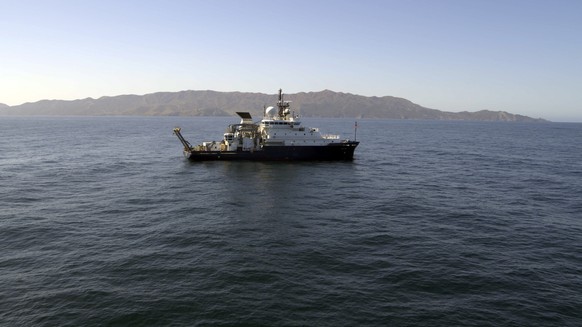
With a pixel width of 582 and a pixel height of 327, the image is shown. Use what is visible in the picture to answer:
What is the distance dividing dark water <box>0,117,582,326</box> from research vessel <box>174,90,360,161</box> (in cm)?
1893

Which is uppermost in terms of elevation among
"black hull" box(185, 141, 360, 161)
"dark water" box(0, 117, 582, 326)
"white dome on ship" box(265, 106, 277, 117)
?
"white dome on ship" box(265, 106, 277, 117)

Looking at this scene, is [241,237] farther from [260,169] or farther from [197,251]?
[260,169]

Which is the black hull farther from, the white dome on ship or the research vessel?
the white dome on ship

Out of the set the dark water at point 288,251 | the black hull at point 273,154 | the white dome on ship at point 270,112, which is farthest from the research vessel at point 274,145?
the dark water at point 288,251

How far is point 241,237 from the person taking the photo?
3681 cm

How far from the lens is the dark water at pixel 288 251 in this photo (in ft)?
77.7

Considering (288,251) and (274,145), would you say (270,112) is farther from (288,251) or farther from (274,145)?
(288,251)

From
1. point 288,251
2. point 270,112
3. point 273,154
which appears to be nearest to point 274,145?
point 273,154

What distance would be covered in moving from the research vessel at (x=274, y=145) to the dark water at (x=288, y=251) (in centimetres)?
1893

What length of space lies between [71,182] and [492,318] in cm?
6250

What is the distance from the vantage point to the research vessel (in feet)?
278

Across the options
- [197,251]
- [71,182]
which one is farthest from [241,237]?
[71,182]

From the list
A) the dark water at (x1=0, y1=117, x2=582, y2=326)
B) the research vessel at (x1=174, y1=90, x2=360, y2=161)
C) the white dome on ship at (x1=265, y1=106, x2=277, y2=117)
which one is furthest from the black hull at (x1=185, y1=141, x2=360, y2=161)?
the dark water at (x1=0, y1=117, x2=582, y2=326)

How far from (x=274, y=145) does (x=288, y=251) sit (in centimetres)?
5352
